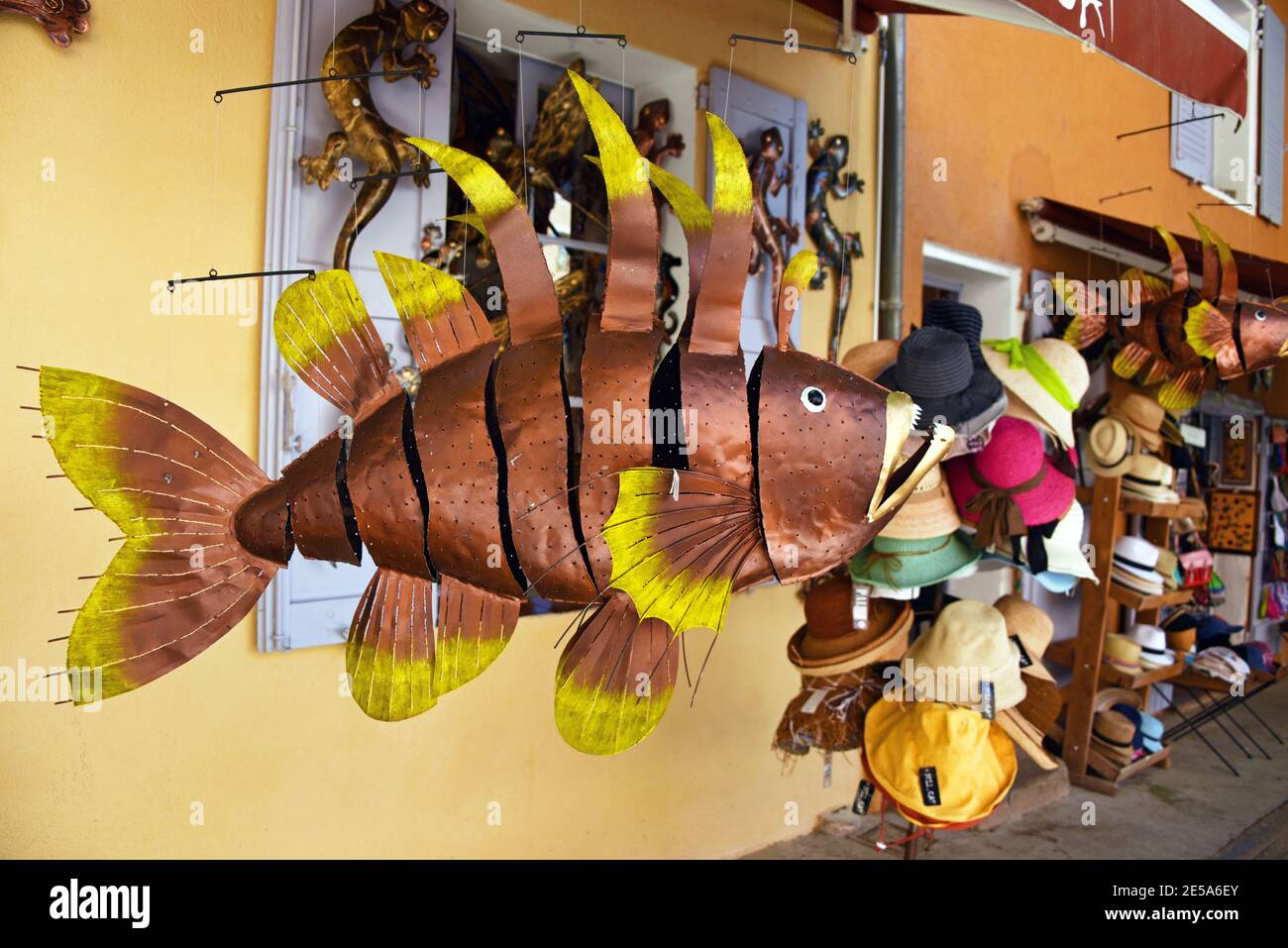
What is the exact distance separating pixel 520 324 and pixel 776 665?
2.90 metres

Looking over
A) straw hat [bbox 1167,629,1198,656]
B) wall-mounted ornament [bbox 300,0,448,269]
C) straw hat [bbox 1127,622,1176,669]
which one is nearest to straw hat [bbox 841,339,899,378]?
wall-mounted ornament [bbox 300,0,448,269]

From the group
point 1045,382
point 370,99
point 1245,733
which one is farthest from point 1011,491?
point 1245,733

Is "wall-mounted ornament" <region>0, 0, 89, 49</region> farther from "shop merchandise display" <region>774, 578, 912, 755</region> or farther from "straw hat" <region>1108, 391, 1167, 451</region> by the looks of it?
"straw hat" <region>1108, 391, 1167, 451</region>

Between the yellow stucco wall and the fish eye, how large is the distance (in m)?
1.74

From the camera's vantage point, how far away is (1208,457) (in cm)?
719

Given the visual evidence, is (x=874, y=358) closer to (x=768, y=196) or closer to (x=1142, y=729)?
(x=768, y=196)

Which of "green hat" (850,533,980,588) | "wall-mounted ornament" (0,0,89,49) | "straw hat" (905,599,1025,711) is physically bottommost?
"straw hat" (905,599,1025,711)

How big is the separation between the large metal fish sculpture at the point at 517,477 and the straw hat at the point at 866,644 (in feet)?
4.88

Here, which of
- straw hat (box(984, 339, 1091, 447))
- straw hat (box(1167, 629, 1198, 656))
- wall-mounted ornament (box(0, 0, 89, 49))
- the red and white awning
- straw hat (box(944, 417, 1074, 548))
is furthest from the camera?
straw hat (box(1167, 629, 1198, 656))

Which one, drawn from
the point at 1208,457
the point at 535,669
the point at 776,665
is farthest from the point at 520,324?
the point at 1208,457

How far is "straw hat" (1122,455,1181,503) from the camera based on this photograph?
14.9 ft

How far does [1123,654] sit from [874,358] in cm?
315

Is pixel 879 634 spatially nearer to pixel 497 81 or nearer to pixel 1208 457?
pixel 497 81

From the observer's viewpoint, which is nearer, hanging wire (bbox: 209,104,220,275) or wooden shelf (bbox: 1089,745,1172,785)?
hanging wire (bbox: 209,104,220,275)
